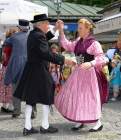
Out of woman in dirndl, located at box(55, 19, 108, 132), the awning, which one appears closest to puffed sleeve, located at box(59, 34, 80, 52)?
woman in dirndl, located at box(55, 19, 108, 132)

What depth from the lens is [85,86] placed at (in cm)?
754

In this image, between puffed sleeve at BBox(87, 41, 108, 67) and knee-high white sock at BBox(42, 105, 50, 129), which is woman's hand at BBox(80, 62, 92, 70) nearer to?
puffed sleeve at BBox(87, 41, 108, 67)

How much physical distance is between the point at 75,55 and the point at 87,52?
258 mm

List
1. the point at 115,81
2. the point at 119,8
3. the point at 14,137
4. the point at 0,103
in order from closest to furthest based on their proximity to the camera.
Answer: the point at 14,137, the point at 0,103, the point at 115,81, the point at 119,8

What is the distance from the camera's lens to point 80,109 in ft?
24.4

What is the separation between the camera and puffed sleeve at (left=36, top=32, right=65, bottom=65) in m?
7.19

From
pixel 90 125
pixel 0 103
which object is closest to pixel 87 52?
pixel 90 125

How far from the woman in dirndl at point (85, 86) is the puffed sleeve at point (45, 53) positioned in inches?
15.5

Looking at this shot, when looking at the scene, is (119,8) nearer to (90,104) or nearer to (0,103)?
(0,103)

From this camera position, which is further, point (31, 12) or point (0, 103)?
point (31, 12)

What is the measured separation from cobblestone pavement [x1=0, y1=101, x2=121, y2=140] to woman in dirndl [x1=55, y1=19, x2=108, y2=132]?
0.21 meters

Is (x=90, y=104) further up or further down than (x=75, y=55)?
further down

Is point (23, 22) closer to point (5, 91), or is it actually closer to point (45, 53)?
point (5, 91)

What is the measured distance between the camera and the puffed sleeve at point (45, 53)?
23.6 feet
